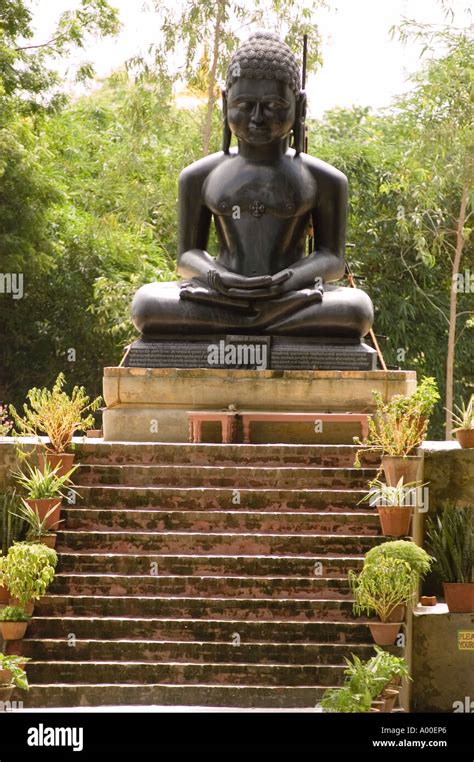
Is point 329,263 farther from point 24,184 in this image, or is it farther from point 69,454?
point 24,184

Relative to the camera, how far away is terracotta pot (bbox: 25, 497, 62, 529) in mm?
12062

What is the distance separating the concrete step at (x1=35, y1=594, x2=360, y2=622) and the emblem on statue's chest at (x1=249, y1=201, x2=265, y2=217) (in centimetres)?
509

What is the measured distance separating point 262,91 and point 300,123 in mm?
581

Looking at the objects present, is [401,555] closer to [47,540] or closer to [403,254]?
[47,540]

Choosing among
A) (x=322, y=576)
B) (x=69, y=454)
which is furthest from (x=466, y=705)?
(x=69, y=454)

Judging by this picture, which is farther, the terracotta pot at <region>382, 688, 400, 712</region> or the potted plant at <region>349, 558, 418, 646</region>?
the potted plant at <region>349, 558, 418, 646</region>

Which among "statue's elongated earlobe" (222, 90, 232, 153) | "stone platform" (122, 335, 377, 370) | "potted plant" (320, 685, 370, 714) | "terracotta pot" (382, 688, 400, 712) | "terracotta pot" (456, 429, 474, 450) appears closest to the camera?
"potted plant" (320, 685, 370, 714)

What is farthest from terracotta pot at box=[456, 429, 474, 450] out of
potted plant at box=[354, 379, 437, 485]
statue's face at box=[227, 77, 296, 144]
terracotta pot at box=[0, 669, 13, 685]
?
terracotta pot at box=[0, 669, 13, 685]

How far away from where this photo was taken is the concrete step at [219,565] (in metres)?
11.7

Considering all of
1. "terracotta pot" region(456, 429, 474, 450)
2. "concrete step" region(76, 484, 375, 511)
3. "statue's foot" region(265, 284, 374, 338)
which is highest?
"statue's foot" region(265, 284, 374, 338)

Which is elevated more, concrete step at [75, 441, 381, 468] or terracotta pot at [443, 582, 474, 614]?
concrete step at [75, 441, 381, 468]

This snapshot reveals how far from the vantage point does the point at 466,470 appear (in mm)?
13203

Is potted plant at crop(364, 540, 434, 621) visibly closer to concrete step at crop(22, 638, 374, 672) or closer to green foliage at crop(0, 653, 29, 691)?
concrete step at crop(22, 638, 374, 672)

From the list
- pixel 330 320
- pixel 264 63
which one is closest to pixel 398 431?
pixel 330 320
